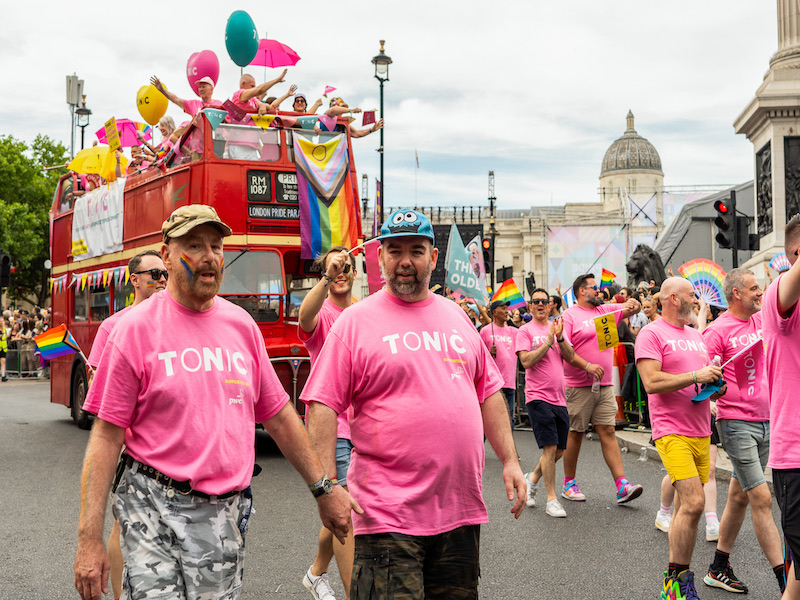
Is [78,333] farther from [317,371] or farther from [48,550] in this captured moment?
[317,371]

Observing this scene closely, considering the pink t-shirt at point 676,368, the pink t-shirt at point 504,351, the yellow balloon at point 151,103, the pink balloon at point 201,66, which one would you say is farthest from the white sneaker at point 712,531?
the yellow balloon at point 151,103

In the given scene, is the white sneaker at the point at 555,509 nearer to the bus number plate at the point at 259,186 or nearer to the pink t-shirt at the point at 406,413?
the pink t-shirt at the point at 406,413

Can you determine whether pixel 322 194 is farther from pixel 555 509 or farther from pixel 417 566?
pixel 417 566

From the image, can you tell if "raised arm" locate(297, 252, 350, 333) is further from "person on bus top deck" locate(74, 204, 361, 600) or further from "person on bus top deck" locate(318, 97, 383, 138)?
"person on bus top deck" locate(318, 97, 383, 138)

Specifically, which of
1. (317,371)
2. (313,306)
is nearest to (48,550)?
(313,306)

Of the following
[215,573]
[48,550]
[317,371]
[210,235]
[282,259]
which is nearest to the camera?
[215,573]

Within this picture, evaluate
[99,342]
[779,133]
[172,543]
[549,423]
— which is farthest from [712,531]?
[779,133]

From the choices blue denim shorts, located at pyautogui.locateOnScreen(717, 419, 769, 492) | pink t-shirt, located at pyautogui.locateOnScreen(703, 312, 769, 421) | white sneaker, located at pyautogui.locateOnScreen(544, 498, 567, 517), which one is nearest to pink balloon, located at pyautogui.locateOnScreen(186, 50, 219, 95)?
white sneaker, located at pyautogui.locateOnScreen(544, 498, 567, 517)

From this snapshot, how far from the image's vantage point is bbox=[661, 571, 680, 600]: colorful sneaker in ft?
17.0

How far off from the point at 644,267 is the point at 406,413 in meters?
16.2

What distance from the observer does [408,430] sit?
3439mm

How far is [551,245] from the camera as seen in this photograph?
53438 millimetres

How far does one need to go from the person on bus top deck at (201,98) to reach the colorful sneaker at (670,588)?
336 inches

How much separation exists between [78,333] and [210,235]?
1265cm
